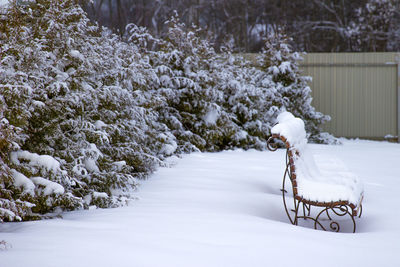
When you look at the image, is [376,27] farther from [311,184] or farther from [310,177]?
[311,184]

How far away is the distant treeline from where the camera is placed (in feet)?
61.8

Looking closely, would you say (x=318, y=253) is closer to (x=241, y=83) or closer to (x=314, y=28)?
(x=241, y=83)

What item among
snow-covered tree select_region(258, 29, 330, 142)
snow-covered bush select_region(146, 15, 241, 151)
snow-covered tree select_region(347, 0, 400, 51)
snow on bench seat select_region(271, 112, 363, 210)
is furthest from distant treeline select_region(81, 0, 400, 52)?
snow on bench seat select_region(271, 112, 363, 210)

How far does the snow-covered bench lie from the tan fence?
6914 mm

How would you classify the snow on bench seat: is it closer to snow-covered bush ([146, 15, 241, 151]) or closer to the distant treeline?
snow-covered bush ([146, 15, 241, 151])

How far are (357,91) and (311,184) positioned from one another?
7.98m

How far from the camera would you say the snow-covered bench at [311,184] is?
3.49m

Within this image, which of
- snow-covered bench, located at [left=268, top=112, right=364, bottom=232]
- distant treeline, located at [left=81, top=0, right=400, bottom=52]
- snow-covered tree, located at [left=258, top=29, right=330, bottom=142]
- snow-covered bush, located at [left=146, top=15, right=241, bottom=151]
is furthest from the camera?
distant treeline, located at [left=81, top=0, right=400, bottom=52]

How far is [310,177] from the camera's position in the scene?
407 cm

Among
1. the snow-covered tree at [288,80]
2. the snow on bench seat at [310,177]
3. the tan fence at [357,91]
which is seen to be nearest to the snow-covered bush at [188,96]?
the snow-covered tree at [288,80]

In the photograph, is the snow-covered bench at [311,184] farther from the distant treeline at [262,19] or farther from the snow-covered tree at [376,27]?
the distant treeline at [262,19]

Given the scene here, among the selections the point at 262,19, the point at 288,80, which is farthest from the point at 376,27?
the point at 288,80

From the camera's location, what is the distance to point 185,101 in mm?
7984

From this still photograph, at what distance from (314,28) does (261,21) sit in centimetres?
289
